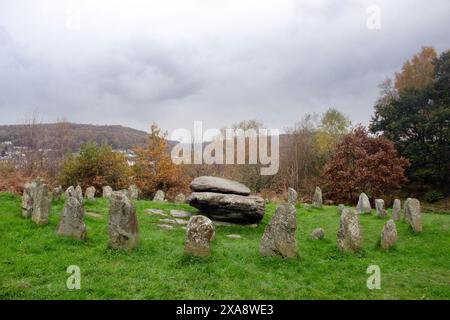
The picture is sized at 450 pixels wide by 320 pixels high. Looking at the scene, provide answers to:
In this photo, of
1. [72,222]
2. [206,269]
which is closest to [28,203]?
[72,222]

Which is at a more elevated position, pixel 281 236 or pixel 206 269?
pixel 281 236

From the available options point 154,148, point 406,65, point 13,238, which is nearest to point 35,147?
point 154,148

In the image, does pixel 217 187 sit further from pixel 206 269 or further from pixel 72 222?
pixel 206 269

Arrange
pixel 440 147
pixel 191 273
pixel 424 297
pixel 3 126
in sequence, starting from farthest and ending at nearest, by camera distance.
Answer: pixel 3 126 → pixel 440 147 → pixel 191 273 → pixel 424 297

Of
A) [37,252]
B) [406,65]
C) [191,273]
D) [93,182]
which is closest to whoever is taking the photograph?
[191,273]

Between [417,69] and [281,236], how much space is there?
44.1m

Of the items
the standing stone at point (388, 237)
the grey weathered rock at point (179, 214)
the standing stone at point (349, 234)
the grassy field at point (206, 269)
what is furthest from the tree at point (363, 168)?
the standing stone at point (349, 234)

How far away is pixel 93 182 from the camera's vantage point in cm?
2725

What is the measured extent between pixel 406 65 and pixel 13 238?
162 ft

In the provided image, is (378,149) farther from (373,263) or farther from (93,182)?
(93,182)

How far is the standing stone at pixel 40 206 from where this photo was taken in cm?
1280

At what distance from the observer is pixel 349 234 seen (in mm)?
11445

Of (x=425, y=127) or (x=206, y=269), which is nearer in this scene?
(x=206, y=269)

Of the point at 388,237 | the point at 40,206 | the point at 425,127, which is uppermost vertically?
the point at 425,127
